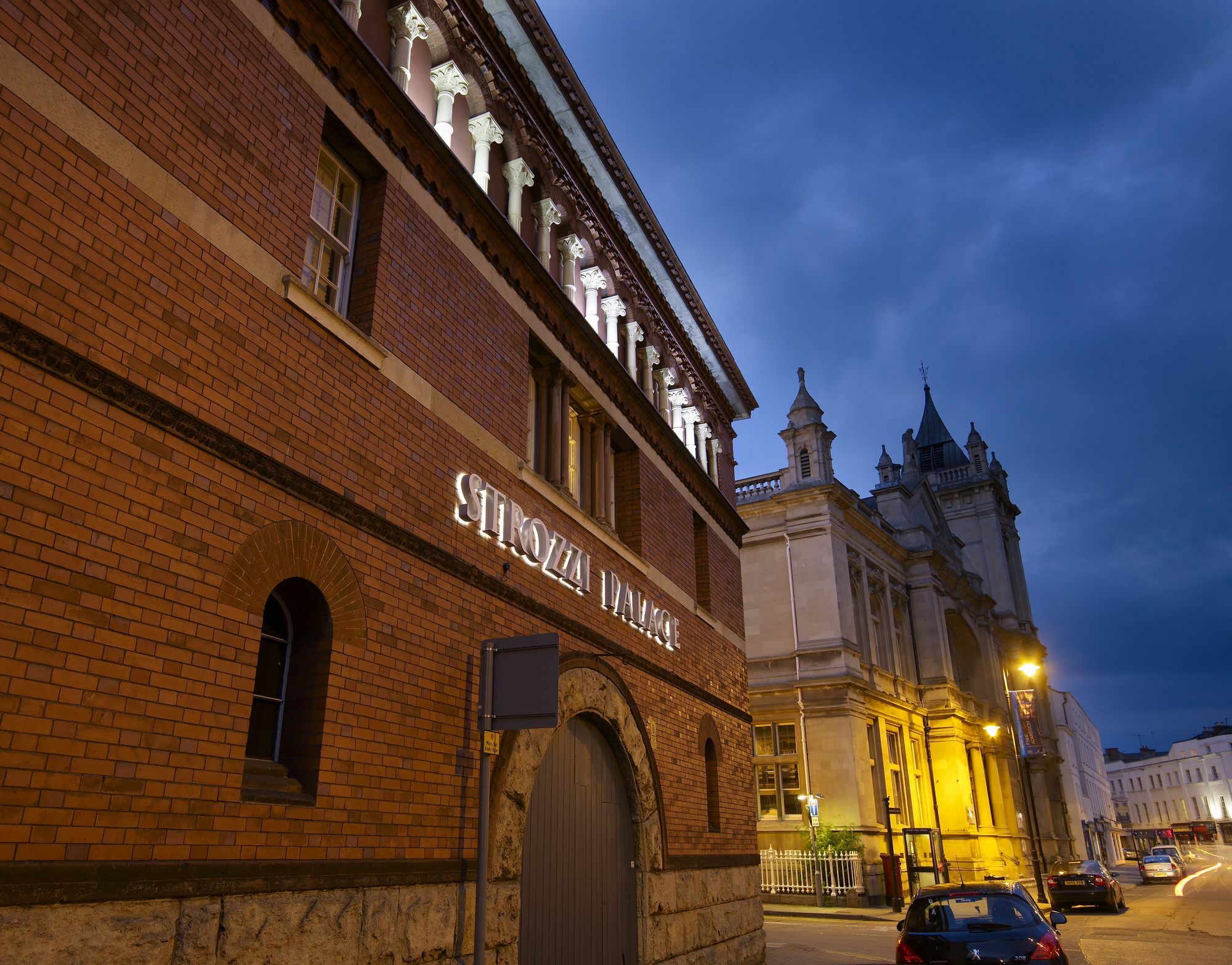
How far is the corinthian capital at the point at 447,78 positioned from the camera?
9.94m

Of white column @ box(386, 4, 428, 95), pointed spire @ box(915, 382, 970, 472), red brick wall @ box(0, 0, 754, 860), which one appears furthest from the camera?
pointed spire @ box(915, 382, 970, 472)

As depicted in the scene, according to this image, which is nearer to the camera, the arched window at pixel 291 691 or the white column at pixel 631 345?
the arched window at pixel 291 691

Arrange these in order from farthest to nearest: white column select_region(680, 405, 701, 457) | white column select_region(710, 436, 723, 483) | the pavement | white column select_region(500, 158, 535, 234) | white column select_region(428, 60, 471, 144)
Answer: white column select_region(710, 436, 723, 483)
white column select_region(680, 405, 701, 457)
the pavement
white column select_region(500, 158, 535, 234)
white column select_region(428, 60, 471, 144)

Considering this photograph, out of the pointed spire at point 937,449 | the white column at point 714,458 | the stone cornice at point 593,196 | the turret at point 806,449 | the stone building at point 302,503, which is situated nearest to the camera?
the stone building at point 302,503

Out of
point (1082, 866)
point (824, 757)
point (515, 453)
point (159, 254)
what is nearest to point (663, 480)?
point (515, 453)

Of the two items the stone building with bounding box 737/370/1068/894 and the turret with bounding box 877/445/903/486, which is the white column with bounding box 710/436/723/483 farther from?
the turret with bounding box 877/445/903/486

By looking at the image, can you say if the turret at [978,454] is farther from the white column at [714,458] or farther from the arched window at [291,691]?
the arched window at [291,691]

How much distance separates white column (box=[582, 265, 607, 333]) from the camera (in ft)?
44.6

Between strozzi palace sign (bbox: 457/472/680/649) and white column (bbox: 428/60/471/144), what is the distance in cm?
392

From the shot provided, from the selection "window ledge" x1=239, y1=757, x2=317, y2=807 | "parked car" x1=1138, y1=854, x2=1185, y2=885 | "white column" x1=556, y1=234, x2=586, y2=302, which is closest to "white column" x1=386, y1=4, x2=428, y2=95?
"white column" x1=556, y1=234, x2=586, y2=302

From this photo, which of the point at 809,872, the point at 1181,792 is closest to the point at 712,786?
the point at 809,872

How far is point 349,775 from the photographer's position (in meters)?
6.66

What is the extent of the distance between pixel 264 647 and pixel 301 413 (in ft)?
5.72

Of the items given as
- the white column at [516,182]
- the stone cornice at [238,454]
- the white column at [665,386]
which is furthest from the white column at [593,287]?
the stone cornice at [238,454]
